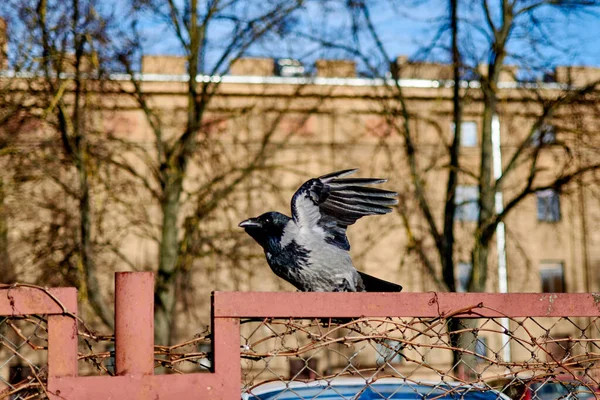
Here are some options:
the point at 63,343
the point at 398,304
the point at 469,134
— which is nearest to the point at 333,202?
the point at 398,304

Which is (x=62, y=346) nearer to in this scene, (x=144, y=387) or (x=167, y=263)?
(x=144, y=387)

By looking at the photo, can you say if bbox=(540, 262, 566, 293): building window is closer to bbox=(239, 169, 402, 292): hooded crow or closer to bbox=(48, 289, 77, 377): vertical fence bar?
bbox=(239, 169, 402, 292): hooded crow

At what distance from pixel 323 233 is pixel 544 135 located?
8.72 meters

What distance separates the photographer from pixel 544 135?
11.3m

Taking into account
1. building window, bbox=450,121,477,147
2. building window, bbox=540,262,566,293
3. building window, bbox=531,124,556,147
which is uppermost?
building window, bbox=450,121,477,147

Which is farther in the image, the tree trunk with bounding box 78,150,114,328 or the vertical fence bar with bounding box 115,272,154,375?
the tree trunk with bounding box 78,150,114,328

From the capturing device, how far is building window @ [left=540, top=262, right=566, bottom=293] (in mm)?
20625

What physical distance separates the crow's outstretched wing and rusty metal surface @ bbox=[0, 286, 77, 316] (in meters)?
1.22

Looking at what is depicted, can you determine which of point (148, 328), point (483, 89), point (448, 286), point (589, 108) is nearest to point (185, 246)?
point (448, 286)

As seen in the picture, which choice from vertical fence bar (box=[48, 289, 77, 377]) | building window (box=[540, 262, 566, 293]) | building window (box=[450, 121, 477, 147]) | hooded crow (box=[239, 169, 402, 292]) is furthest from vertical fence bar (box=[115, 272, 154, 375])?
building window (box=[540, 262, 566, 293])

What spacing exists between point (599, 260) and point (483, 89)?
11316 mm

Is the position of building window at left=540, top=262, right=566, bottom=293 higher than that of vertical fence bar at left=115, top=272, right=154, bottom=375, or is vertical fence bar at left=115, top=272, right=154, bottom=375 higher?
vertical fence bar at left=115, top=272, right=154, bottom=375

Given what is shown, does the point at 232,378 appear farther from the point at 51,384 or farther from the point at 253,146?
the point at 253,146

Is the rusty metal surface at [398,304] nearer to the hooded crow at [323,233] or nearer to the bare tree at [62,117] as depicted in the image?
the hooded crow at [323,233]
